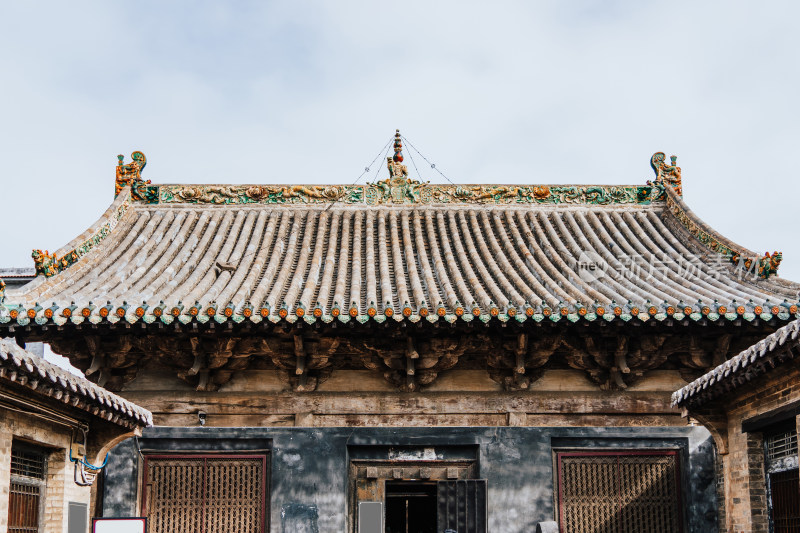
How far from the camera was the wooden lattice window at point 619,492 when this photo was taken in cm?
995

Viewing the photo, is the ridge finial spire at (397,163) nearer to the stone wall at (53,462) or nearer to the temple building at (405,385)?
the temple building at (405,385)

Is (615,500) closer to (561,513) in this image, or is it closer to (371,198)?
(561,513)

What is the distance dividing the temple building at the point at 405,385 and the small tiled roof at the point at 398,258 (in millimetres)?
57

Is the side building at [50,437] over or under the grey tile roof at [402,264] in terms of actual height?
under

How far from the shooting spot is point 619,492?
10.1 m

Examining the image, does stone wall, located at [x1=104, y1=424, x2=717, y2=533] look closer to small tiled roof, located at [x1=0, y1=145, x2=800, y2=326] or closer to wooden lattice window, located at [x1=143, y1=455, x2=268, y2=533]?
wooden lattice window, located at [x1=143, y1=455, x2=268, y2=533]

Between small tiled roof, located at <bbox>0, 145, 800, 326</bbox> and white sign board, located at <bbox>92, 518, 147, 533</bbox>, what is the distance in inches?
82.6

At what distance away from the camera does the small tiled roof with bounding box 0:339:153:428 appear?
261 inches

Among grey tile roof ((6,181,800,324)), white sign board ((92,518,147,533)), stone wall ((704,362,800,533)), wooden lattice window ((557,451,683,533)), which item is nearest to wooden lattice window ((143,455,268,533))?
white sign board ((92,518,147,533))

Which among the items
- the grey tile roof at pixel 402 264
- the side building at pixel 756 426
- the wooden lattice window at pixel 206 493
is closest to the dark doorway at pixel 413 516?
the grey tile roof at pixel 402 264

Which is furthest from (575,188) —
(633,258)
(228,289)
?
(228,289)

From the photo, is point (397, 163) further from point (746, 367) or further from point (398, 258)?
point (746, 367)

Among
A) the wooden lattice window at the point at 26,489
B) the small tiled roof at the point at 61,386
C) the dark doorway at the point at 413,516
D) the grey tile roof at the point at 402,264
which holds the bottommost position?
the dark doorway at the point at 413,516

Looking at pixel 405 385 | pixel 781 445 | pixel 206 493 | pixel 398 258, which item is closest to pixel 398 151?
pixel 398 258
